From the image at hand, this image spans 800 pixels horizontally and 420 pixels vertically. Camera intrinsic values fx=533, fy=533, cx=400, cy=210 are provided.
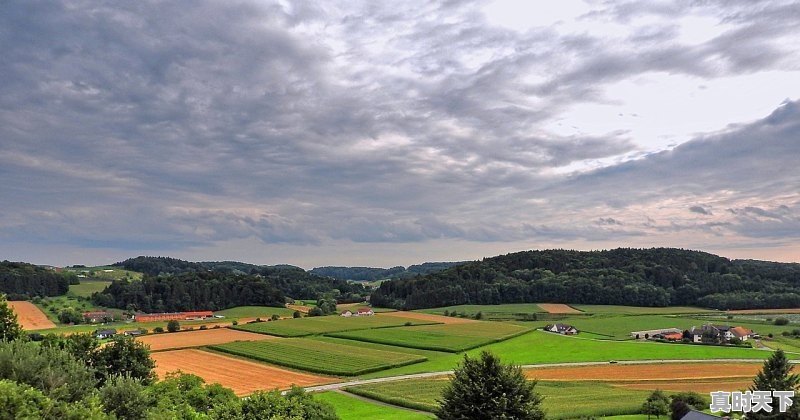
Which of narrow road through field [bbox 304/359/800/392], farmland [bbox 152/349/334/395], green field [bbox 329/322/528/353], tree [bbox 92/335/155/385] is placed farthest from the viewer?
green field [bbox 329/322/528/353]

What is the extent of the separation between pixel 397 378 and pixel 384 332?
42063 mm

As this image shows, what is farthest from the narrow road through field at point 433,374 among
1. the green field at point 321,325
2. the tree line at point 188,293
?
the tree line at point 188,293

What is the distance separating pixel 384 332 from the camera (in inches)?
4427

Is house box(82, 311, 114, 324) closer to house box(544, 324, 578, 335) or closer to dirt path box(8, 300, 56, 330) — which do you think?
dirt path box(8, 300, 56, 330)

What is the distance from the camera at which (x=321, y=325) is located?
413 feet

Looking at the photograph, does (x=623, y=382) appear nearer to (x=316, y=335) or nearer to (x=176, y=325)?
(x=316, y=335)

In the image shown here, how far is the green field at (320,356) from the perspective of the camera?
7712cm

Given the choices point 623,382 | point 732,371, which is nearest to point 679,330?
point 732,371

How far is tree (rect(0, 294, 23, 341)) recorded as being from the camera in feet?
145

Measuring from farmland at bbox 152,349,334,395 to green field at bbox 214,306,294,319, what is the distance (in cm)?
6446

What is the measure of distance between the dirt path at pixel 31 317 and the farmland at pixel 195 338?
2427cm

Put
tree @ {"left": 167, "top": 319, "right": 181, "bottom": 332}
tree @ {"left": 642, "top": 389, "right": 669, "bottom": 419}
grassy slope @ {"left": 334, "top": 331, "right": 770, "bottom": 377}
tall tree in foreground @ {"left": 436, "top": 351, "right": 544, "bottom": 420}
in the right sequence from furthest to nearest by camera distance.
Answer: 1. tree @ {"left": 167, "top": 319, "right": 181, "bottom": 332}
2. grassy slope @ {"left": 334, "top": 331, "right": 770, "bottom": 377}
3. tree @ {"left": 642, "top": 389, "right": 669, "bottom": 419}
4. tall tree in foreground @ {"left": 436, "top": 351, "right": 544, "bottom": 420}

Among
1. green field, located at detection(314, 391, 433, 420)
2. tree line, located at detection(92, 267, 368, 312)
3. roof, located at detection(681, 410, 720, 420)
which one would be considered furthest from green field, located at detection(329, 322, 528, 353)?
tree line, located at detection(92, 267, 368, 312)

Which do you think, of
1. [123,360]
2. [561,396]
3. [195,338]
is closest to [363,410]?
[561,396]
